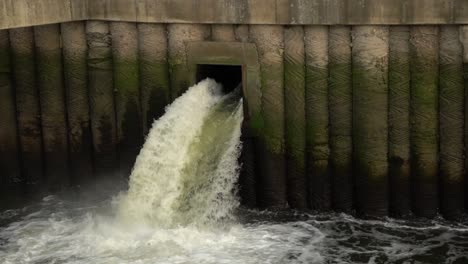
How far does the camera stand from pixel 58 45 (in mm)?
18312

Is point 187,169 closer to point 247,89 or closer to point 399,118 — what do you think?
point 247,89

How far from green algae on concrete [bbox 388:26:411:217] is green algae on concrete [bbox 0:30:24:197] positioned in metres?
8.16

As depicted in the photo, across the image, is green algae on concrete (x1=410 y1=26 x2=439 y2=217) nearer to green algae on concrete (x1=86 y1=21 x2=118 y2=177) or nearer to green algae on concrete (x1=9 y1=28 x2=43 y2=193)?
green algae on concrete (x1=86 y1=21 x2=118 y2=177)

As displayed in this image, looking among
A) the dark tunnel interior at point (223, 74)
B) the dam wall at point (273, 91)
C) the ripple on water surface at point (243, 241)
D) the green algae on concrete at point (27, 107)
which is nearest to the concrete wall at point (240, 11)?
the dam wall at point (273, 91)

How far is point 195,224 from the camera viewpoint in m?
16.6

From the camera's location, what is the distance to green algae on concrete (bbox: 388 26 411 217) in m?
16.2

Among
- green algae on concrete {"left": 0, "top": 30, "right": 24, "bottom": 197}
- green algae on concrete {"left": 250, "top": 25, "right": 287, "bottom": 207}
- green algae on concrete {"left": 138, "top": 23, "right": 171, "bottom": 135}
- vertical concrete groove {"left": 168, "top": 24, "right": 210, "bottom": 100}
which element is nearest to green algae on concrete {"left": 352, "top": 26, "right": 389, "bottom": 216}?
green algae on concrete {"left": 250, "top": 25, "right": 287, "bottom": 207}

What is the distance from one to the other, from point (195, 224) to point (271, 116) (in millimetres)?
2671

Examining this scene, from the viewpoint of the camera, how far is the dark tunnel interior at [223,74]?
59.4 ft

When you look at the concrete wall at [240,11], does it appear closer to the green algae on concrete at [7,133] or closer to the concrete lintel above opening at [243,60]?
the concrete lintel above opening at [243,60]

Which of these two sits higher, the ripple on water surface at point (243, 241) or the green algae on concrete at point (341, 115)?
the green algae on concrete at point (341, 115)

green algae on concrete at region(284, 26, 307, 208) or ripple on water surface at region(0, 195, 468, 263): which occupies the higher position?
green algae on concrete at region(284, 26, 307, 208)

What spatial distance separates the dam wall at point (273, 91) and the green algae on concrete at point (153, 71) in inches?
1.2

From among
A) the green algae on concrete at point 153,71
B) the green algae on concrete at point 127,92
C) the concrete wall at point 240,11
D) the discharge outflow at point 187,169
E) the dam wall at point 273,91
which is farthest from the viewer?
the green algae on concrete at point 127,92
